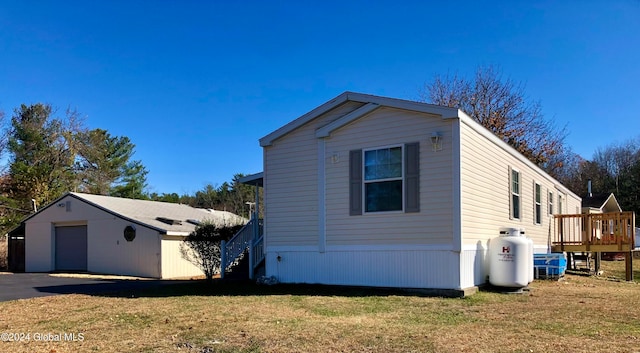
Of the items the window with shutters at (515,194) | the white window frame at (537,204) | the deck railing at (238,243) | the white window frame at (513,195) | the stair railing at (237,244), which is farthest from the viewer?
the white window frame at (537,204)

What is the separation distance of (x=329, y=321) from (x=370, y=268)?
3.80 meters

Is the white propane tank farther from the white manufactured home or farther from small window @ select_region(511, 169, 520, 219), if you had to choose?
small window @ select_region(511, 169, 520, 219)

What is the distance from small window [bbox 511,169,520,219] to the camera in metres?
13.2

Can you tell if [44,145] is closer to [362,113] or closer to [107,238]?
[107,238]

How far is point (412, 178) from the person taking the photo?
411 inches

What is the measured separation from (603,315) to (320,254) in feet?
18.9

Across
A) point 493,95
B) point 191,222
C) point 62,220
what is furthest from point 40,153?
point 493,95

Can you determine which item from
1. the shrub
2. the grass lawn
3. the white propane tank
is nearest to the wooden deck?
the grass lawn

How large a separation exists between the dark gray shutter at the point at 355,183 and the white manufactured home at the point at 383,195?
2 centimetres

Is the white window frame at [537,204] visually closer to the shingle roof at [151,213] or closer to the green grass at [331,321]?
the green grass at [331,321]

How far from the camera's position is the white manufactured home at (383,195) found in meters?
10.1

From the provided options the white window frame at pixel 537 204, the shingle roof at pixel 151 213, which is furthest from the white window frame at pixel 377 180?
the shingle roof at pixel 151 213

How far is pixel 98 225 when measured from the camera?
20.8 meters

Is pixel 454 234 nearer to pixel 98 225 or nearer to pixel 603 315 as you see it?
pixel 603 315
